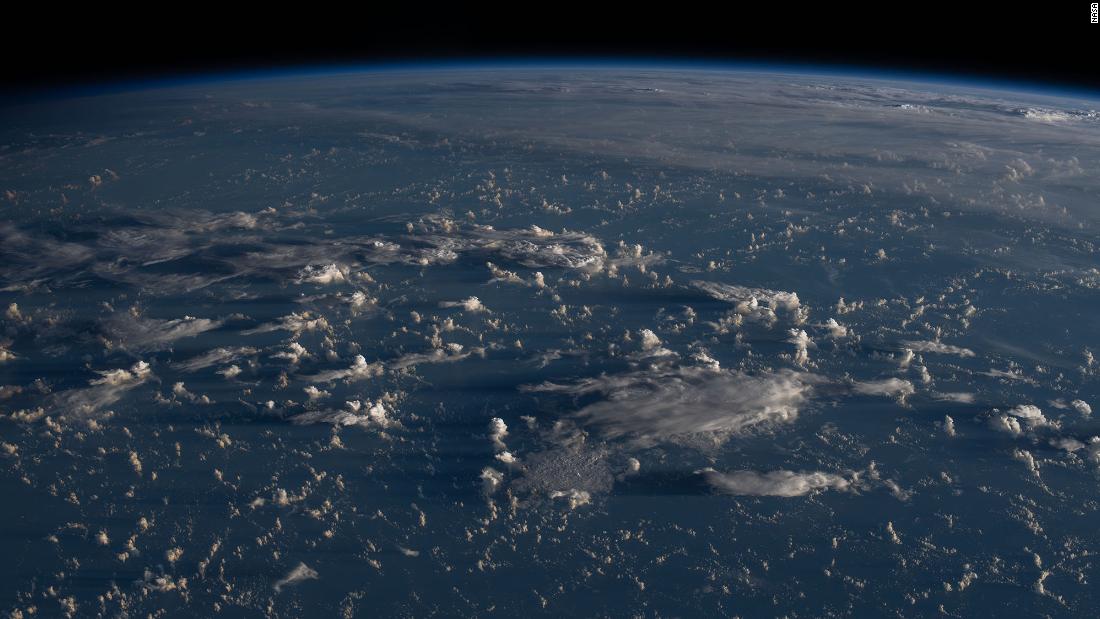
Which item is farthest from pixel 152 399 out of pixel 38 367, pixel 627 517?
pixel 627 517

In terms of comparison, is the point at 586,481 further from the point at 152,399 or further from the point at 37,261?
the point at 37,261

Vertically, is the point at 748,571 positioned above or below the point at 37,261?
below

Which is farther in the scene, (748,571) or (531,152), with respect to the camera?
(531,152)

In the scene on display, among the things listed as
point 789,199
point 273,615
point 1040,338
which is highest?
point 789,199

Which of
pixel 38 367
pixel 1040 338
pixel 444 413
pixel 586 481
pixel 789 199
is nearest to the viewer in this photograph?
pixel 586 481

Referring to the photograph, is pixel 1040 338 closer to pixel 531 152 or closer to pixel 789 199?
pixel 789 199

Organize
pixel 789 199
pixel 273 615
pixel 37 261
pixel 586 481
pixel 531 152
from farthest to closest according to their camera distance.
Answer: pixel 531 152 → pixel 789 199 → pixel 37 261 → pixel 586 481 → pixel 273 615
